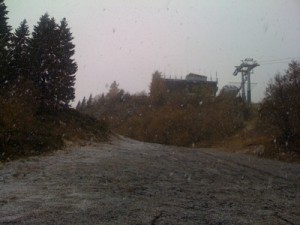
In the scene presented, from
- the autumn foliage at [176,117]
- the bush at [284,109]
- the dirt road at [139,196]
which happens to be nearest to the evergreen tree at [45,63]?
the autumn foliage at [176,117]

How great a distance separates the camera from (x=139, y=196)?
907 centimetres

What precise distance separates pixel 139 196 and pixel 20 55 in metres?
30.8

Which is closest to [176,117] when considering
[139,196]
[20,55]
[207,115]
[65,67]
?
[207,115]

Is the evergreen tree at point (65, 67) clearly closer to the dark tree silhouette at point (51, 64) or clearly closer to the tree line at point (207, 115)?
the dark tree silhouette at point (51, 64)

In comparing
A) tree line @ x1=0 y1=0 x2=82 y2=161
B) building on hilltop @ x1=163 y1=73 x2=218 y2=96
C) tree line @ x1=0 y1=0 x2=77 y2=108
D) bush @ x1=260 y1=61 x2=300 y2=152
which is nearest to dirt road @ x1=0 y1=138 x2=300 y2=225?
tree line @ x1=0 y1=0 x2=82 y2=161

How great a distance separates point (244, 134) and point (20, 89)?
25023mm

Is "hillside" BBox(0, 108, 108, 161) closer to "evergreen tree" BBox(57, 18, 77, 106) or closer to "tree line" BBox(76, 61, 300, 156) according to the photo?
"evergreen tree" BBox(57, 18, 77, 106)

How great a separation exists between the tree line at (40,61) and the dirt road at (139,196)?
791 inches

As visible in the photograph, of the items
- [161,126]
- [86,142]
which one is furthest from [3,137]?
[161,126]

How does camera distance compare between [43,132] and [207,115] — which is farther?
[207,115]

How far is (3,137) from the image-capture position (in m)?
19.4

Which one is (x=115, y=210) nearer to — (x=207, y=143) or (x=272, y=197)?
(x=272, y=197)

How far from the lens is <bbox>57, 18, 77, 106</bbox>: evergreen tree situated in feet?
120

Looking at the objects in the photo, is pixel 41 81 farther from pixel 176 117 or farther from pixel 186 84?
pixel 186 84
